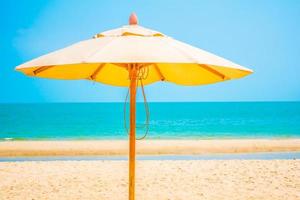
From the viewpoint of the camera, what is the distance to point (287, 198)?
7.42m

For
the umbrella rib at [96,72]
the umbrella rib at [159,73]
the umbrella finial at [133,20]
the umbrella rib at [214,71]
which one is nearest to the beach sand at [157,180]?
the umbrella rib at [159,73]

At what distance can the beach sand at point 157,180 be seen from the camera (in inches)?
302

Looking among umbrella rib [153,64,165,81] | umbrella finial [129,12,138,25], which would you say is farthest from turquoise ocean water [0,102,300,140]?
umbrella finial [129,12,138,25]

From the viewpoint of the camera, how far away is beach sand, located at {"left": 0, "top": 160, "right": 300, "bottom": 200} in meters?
7.66

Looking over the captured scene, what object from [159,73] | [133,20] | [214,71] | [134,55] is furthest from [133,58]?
[159,73]

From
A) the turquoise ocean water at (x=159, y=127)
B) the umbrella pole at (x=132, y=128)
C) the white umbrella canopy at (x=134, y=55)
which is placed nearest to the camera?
the white umbrella canopy at (x=134, y=55)

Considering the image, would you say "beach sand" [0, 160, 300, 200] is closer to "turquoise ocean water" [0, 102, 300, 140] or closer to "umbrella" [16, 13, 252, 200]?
"umbrella" [16, 13, 252, 200]

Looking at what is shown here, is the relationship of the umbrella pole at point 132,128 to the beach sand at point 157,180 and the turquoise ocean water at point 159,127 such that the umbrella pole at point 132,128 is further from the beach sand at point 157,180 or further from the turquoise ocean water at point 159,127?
the turquoise ocean water at point 159,127

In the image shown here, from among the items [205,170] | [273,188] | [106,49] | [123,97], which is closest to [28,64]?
[106,49]

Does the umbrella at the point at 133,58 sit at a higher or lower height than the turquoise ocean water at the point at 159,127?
lower

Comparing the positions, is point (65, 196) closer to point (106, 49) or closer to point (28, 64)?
point (28, 64)

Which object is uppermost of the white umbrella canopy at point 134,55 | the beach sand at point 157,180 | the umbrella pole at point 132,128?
the white umbrella canopy at point 134,55

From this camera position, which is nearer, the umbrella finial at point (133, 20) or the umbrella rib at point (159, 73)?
the umbrella finial at point (133, 20)

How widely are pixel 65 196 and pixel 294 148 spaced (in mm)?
15633
